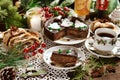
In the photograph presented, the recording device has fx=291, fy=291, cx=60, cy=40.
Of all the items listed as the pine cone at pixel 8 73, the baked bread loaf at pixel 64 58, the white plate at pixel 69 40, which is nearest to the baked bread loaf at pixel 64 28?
the white plate at pixel 69 40

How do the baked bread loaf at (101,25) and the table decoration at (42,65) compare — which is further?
Answer: the baked bread loaf at (101,25)

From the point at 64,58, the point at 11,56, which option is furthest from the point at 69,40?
the point at 11,56

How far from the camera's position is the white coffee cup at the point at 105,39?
1.20m

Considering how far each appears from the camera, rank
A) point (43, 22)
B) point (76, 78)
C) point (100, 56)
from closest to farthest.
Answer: point (76, 78) < point (100, 56) < point (43, 22)

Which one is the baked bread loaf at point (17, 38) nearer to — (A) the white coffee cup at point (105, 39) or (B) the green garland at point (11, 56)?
(B) the green garland at point (11, 56)

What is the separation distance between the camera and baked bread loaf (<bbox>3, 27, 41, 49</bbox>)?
1196 mm

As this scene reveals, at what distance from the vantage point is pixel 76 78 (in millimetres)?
1124

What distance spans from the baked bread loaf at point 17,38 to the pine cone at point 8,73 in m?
0.15

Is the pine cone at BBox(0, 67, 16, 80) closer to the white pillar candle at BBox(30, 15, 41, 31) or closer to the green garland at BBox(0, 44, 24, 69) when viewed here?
the green garland at BBox(0, 44, 24, 69)

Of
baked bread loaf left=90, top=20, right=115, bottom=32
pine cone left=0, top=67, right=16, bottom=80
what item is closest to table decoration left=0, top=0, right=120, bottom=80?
pine cone left=0, top=67, right=16, bottom=80

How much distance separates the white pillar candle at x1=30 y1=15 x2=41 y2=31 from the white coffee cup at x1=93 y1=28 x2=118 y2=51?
27 centimetres

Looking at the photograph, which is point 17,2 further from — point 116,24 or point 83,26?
point 116,24

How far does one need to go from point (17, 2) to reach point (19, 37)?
0.91 feet

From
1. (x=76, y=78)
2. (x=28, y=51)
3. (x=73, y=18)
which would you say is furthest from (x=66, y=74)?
(x=73, y=18)
